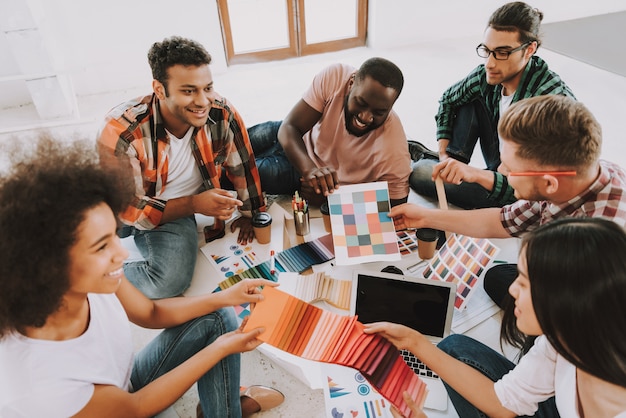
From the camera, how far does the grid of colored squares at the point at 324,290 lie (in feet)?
6.22

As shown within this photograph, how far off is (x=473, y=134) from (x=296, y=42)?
2.75 m

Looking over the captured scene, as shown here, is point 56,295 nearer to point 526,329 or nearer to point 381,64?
point 526,329

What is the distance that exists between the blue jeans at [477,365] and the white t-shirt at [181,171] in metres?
1.45

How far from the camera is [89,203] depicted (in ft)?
3.43

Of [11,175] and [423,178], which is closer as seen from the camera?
[11,175]

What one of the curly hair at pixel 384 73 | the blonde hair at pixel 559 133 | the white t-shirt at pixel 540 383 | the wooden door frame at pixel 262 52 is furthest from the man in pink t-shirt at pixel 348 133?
the wooden door frame at pixel 262 52

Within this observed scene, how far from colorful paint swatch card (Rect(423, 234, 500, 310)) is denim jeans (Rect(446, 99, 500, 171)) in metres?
0.85

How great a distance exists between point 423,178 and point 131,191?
6.13 feet

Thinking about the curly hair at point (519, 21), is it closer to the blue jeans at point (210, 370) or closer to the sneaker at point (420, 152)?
the sneaker at point (420, 152)

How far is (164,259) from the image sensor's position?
2049mm

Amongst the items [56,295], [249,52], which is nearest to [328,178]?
[56,295]

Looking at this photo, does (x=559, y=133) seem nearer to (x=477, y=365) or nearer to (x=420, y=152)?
(x=477, y=365)

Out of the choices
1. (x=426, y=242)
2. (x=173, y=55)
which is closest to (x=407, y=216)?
(x=426, y=242)

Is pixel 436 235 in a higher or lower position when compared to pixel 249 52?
lower
